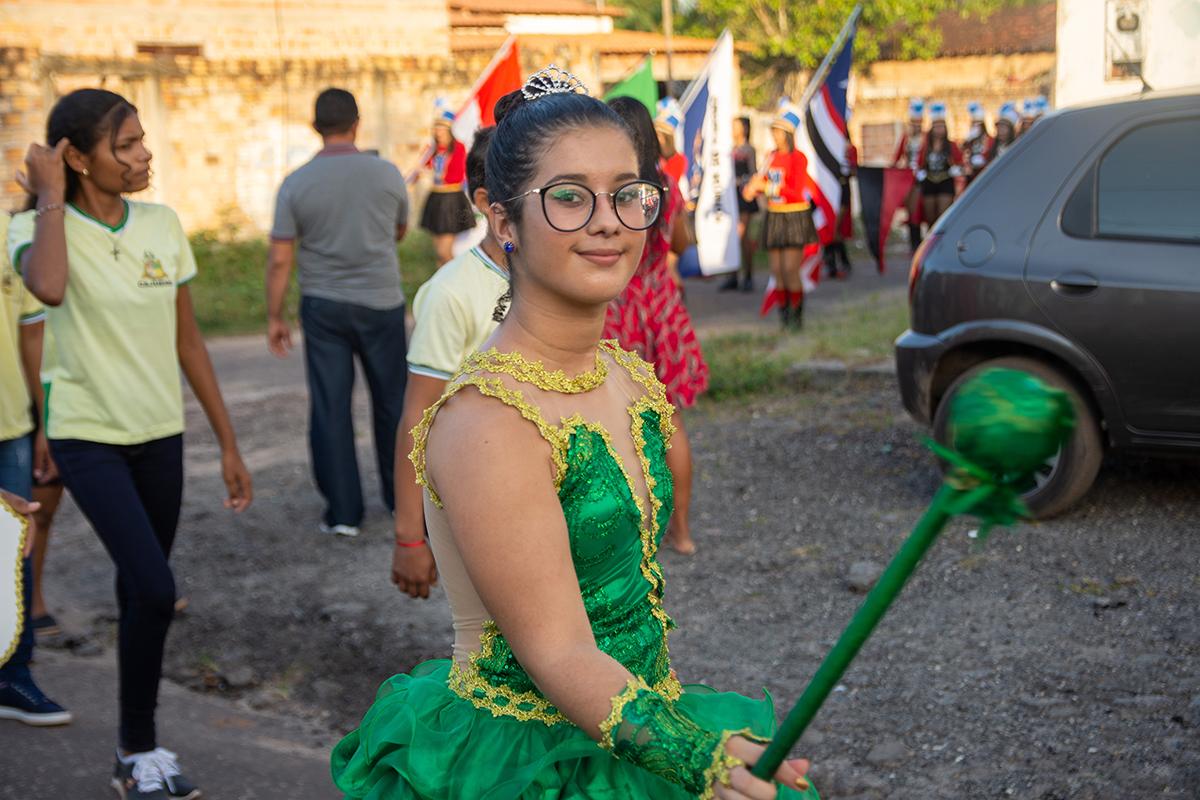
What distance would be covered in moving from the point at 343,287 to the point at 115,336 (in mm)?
2644

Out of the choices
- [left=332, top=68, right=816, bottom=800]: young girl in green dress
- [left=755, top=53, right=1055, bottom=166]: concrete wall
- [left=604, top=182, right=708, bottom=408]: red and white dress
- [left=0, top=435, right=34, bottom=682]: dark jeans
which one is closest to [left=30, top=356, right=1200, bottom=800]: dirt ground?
[left=0, top=435, right=34, bottom=682]: dark jeans

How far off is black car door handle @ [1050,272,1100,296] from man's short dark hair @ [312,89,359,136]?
346 cm

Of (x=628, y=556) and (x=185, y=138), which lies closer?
(x=628, y=556)

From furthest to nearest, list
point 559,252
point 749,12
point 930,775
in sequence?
point 749,12, point 930,775, point 559,252

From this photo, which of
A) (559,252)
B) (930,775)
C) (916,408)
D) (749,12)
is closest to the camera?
(559,252)

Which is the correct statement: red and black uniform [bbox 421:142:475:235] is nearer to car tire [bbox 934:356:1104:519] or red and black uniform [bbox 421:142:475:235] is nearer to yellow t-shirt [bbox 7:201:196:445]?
car tire [bbox 934:356:1104:519]

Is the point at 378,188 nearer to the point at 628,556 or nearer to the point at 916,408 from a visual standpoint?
the point at 916,408

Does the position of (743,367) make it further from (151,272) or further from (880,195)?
(151,272)

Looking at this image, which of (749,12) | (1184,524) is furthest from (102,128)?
(749,12)

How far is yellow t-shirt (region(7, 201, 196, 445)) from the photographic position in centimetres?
423

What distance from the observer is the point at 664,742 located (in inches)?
72.1

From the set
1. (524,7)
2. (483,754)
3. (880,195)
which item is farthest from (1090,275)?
(524,7)

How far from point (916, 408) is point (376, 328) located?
269 centimetres

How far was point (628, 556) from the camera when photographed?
2201 millimetres
